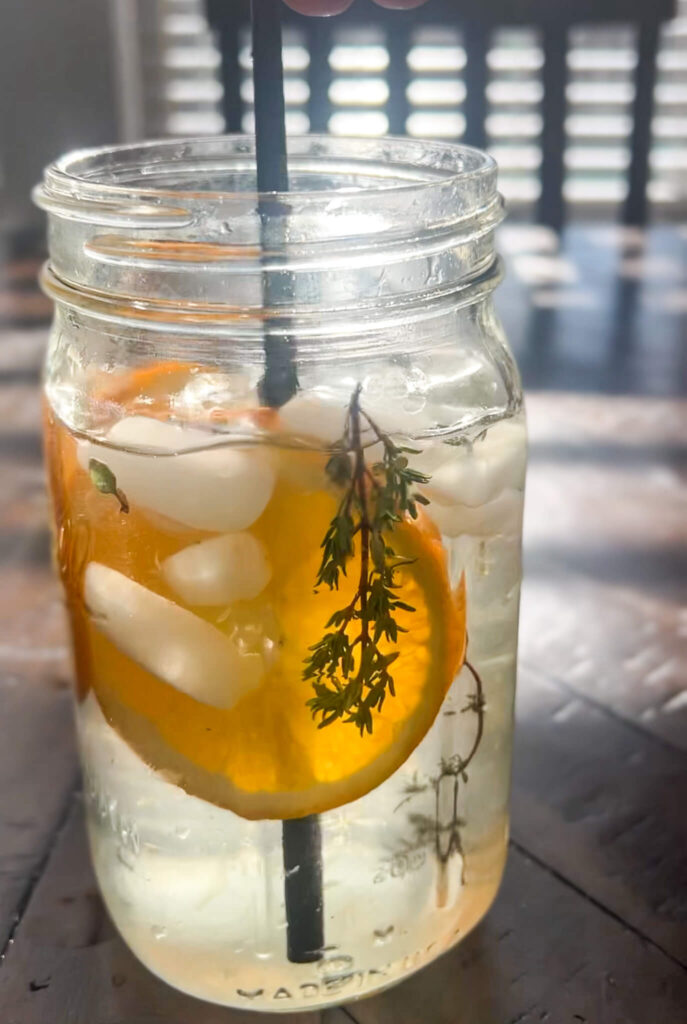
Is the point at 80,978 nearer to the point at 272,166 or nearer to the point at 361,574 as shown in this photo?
the point at 361,574

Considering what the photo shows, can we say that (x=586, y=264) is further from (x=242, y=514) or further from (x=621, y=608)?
(x=242, y=514)

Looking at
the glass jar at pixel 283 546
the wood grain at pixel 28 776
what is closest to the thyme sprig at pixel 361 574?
the glass jar at pixel 283 546

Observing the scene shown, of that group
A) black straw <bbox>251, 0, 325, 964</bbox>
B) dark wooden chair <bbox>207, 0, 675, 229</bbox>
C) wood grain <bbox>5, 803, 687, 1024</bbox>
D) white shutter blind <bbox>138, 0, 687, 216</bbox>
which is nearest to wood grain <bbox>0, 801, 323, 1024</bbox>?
wood grain <bbox>5, 803, 687, 1024</bbox>

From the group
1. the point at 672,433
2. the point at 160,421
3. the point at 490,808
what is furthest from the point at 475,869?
the point at 672,433

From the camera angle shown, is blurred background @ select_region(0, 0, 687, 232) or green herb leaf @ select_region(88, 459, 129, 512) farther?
blurred background @ select_region(0, 0, 687, 232)

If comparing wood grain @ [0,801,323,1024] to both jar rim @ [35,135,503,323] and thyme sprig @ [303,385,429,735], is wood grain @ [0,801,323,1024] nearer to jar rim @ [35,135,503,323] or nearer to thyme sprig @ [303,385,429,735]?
thyme sprig @ [303,385,429,735]
